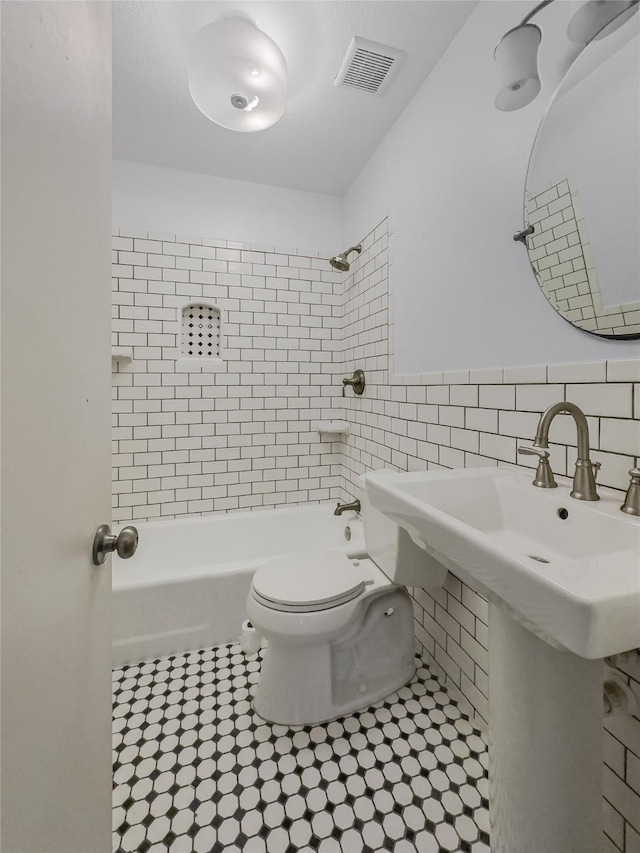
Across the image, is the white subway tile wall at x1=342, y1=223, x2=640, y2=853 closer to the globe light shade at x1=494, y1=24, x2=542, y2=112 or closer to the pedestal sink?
the pedestal sink

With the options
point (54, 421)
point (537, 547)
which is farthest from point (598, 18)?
point (54, 421)

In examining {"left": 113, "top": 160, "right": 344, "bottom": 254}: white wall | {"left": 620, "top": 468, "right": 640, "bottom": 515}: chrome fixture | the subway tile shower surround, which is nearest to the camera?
{"left": 620, "top": 468, "right": 640, "bottom": 515}: chrome fixture

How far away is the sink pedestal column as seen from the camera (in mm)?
637

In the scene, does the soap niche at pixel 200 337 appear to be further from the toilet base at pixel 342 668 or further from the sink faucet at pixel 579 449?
the sink faucet at pixel 579 449

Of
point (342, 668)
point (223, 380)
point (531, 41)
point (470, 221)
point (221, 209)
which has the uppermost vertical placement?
point (221, 209)

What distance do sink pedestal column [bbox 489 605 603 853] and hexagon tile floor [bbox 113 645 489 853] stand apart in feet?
1.28

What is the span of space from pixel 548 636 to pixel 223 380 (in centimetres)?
213

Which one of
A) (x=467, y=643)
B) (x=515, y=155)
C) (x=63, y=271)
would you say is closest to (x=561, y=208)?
(x=515, y=155)

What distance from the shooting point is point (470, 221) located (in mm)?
1327

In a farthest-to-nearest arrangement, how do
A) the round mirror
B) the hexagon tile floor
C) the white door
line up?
the hexagon tile floor < the round mirror < the white door

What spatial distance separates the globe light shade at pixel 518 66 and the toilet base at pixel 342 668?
1728 millimetres

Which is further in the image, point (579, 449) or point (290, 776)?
point (290, 776)

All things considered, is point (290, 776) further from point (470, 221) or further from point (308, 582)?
point (470, 221)

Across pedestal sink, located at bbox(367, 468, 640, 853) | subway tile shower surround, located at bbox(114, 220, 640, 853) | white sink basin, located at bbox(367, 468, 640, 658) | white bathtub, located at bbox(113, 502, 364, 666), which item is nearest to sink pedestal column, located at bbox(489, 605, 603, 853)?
pedestal sink, located at bbox(367, 468, 640, 853)
